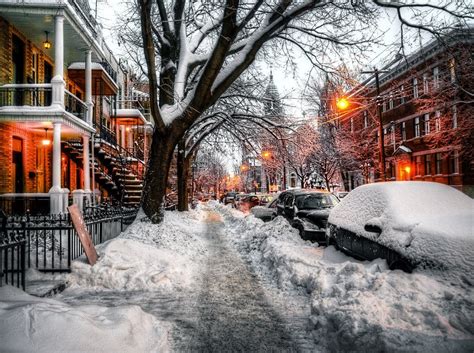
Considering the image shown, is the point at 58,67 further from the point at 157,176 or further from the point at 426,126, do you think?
the point at 426,126

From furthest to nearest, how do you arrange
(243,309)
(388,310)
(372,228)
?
(372,228)
(243,309)
(388,310)

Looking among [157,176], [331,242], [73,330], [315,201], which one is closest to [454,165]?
[315,201]

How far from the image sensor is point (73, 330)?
13.8 feet

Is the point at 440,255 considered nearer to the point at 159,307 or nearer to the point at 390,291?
the point at 390,291

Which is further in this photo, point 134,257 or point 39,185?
point 39,185

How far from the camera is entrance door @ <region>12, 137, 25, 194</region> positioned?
16.0 meters

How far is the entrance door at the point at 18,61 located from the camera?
15688mm

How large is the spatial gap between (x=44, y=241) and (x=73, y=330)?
4.58 meters

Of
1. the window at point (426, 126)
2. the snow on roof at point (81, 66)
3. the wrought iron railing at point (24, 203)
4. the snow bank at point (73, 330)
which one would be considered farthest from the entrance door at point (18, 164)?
the window at point (426, 126)

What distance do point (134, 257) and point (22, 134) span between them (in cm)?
1107

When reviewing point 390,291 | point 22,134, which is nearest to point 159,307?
point 390,291

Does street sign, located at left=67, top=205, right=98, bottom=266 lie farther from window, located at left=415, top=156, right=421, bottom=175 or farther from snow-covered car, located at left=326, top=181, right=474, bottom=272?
window, located at left=415, top=156, right=421, bottom=175

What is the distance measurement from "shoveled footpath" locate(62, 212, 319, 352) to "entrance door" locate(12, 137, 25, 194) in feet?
37.2

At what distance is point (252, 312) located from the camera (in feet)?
19.4
